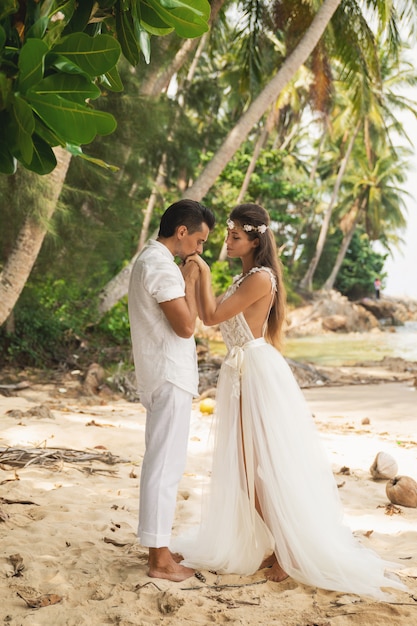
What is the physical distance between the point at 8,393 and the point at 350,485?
4.61m

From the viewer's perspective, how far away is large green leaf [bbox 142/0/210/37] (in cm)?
168

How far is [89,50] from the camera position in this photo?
5.06ft

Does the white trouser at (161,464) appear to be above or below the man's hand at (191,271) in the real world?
below

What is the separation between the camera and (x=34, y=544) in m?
3.37

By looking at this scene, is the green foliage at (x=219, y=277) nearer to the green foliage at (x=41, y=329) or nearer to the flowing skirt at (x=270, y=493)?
the green foliage at (x=41, y=329)

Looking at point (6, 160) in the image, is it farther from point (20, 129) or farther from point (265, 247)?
point (265, 247)

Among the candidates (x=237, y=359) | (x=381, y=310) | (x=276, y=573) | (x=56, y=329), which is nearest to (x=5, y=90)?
(x=237, y=359)

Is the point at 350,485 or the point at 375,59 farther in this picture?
the point at 375,59

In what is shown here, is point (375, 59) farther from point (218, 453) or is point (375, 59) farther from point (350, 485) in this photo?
point (218, 453)

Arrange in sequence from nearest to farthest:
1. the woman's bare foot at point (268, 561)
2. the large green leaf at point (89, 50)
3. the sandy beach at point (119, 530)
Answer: the large green leaf at point (89, 50)
the sandy beach at point (119, 530)
the woman's bare foot at point (268, 561)

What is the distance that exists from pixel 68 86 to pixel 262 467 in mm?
2242

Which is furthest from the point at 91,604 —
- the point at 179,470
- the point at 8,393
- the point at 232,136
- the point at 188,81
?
the point at 188,81

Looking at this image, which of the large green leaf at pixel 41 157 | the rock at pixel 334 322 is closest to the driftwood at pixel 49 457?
the large green leaf at pixel 41 157

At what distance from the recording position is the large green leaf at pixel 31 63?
1413mm
